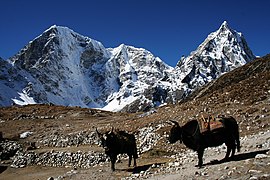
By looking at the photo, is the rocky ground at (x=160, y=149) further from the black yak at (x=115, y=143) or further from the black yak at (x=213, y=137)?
the black yak at (x=115, y=143)

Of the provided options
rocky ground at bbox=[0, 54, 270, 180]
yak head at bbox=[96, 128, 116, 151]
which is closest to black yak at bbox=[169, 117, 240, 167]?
rocky ground at bbox=[0, 54, 270, 180]

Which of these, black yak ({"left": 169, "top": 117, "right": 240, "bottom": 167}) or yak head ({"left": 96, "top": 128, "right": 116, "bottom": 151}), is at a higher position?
yak head ({"left": 96, "top": 128, "right": 116, "bottom": 151})

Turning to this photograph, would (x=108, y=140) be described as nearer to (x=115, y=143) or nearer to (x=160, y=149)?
(x=115, y=143)

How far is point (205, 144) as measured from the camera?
16.0m

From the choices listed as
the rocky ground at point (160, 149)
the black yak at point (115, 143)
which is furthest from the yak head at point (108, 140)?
the rocky ground at point (160, 149)

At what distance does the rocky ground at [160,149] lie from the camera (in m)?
15.3

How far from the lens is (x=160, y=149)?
2850 cm

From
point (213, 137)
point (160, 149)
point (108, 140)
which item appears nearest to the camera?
point (213, 137)

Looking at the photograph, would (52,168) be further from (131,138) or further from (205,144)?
(205,144)

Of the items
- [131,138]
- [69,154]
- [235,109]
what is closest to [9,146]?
[69,154]

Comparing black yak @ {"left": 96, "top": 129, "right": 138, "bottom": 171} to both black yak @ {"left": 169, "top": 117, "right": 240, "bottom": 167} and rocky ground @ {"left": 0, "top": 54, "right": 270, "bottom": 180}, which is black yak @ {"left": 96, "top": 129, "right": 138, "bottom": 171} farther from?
black yak @ {"left": 169, "top": 117, "right": 240, "bottom": 167}

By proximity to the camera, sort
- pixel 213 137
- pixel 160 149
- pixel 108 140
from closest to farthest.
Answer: pixel 213 137 < pixel 108 140 < pixel 160 149

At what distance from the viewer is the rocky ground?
15289 millimetres

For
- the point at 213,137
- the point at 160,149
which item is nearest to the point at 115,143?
the point at 160,149
